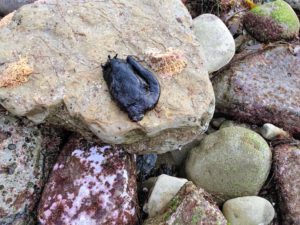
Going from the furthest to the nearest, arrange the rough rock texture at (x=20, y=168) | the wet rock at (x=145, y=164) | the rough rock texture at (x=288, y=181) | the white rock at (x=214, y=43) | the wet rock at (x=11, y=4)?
the wet rock at (x=11, y=4)
the white rock at (x=214, y=43)
the wet rock at (x=145, y=164)
the rough rock texture at (x=288, y=181)
the rough rock texture at (x=20, y=168)

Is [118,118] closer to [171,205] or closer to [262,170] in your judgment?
[171,205]

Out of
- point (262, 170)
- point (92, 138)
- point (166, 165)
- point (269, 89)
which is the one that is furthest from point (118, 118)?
point (269, 89)

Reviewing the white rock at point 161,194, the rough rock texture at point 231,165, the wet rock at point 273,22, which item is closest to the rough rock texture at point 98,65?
the white rock at point 161,194

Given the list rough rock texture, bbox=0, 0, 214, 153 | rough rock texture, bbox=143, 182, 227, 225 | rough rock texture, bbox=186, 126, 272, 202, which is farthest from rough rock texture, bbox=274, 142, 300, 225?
rough rock texture, bbox=0, 0, 214, 153

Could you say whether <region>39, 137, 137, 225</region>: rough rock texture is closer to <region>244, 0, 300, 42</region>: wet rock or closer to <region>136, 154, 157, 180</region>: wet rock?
<region>136, 154, 157, 180</region>: wet rock

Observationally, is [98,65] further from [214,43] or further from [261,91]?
[261,91]

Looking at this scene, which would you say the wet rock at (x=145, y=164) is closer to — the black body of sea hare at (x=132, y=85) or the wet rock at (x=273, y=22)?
the black body of sea hare at (x=132, y=85)

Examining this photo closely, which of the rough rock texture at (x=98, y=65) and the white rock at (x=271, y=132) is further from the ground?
the rough rock texture at (x=98, y=65)
